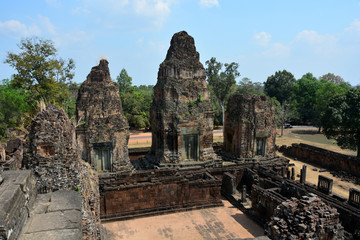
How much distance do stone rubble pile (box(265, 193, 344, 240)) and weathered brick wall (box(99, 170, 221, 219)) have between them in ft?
17.1

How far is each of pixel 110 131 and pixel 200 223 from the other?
7081 millimetres

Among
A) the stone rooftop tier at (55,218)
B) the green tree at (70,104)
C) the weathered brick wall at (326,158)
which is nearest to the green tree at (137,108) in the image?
the green tree at (70,104)

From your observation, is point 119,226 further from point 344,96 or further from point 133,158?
point 344,96

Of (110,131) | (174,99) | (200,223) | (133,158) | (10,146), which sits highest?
(174,99)

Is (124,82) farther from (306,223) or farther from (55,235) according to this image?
(55,235)

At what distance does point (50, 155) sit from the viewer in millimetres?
5898

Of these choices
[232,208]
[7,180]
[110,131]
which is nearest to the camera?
[7,180]

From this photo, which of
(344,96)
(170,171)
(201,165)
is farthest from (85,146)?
(344,96)

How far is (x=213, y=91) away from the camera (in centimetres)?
3322

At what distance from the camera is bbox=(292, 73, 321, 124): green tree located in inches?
1750

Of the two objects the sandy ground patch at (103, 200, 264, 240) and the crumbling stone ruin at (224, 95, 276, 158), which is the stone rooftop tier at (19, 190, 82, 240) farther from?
the crumbling stone ruin at (224, 95, 276, 158)

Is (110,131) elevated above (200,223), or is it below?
above

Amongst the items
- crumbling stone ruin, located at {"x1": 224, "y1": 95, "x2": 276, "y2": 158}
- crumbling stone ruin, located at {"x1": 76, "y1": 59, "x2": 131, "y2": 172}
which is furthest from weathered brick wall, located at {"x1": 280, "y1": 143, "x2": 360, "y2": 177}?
crumbling stone ruin, located at {"x1": 76, "y1": 59, "x2": 131, "y2": 172}

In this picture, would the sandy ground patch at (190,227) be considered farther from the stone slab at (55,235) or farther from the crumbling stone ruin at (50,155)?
the stone slab at (55,235)
